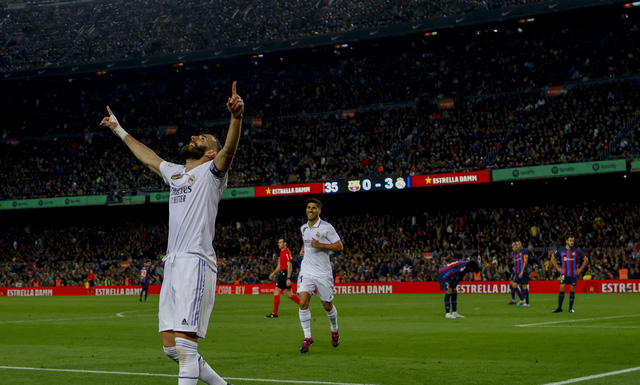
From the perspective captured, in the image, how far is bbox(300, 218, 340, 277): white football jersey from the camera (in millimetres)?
14562

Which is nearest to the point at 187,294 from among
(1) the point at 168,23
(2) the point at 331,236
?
(2) the point at 331,236

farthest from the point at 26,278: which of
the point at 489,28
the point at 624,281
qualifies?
the point at 624,281

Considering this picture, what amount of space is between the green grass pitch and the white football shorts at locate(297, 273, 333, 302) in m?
0.95

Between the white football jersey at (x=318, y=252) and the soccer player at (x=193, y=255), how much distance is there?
7293 mm

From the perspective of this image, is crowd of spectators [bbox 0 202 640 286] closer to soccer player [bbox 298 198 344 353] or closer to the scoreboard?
the scoreboard

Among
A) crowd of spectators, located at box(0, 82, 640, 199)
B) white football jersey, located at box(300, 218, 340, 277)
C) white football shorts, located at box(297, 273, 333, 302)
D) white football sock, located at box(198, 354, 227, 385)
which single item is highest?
crowd of spectators, located at box(0, 82, 640, 199)

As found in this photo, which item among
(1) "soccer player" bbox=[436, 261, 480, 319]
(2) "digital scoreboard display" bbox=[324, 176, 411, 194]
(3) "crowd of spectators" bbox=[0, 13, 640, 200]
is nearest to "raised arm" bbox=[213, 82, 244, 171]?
(1) "soccer player" bbox=[436, 261, 480, 319]

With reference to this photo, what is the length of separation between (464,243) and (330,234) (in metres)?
31.8

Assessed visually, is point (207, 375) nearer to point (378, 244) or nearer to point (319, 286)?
point (319, 286)

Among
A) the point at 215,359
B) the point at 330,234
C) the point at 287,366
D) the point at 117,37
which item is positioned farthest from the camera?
the point at 117,37

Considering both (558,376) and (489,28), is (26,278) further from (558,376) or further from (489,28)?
(558,376)

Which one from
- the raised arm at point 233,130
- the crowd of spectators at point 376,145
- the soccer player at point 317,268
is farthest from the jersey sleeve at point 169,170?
the crowd of spectators at point 376,145

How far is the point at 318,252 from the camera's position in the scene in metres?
14.8

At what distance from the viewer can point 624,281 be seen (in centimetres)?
3725
